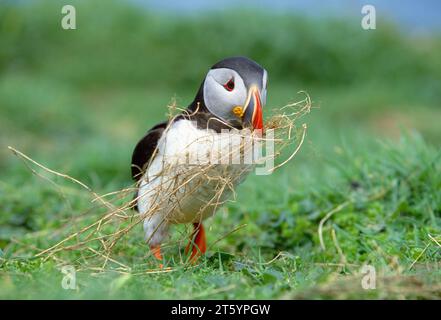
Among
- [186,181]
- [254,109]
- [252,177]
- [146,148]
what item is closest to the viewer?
[254,109]

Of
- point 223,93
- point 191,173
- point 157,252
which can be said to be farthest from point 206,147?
point 157,252

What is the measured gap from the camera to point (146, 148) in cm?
377

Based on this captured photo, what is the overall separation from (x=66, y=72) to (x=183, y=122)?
7.36 metres

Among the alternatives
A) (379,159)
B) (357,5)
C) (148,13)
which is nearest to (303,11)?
(357,5)

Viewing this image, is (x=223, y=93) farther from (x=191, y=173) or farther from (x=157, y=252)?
(x=157, y=252)

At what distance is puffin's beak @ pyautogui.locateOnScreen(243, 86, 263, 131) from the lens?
3.15m

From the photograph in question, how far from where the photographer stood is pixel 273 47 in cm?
1030

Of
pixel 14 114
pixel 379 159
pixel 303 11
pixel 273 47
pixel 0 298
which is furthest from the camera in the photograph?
pixel 303 11

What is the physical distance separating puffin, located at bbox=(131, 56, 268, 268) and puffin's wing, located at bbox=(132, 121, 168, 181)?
96mm

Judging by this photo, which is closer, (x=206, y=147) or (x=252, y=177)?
(x=206, y=147)

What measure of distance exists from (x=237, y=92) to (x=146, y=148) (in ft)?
2.41

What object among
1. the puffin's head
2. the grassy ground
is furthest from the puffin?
the grassy ground

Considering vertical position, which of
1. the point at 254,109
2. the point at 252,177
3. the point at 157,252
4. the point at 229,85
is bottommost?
the point at 157,252
